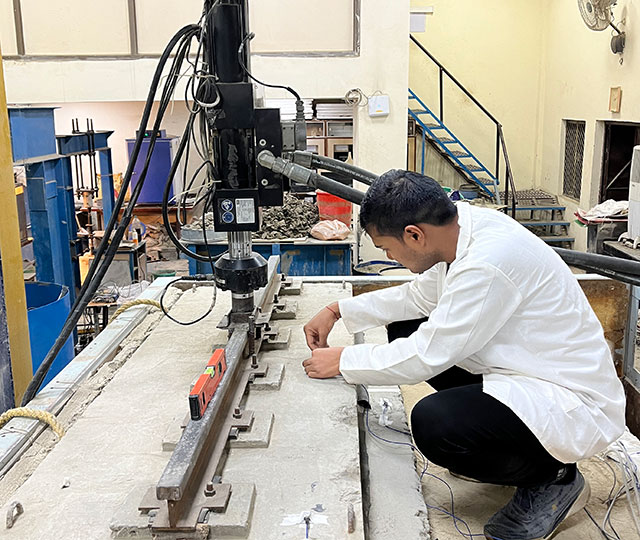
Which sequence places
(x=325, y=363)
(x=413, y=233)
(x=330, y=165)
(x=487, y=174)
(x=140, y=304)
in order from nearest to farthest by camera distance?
1. (x=413, y=233)
2. (x=325, y=363)
3. (x=330, y=165)
4. (x=140, y=304)
5. (x=487, y=174)

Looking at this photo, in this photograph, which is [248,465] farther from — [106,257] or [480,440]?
[106,257]

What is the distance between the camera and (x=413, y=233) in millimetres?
1701

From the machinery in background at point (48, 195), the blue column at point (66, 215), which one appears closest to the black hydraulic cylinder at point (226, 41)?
the machinery in background at point (48, 195)

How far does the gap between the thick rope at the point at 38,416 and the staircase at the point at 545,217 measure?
7132 millimetres

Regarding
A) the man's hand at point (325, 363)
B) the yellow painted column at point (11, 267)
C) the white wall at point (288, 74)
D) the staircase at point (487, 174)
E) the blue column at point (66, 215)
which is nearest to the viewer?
the man's hand at point (325, 363)

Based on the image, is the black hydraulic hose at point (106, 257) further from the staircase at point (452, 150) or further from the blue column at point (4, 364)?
the staircase at point (452, 150)

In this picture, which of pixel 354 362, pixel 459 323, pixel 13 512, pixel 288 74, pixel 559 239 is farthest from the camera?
pixel 559 239

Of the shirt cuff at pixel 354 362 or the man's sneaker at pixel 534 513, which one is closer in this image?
the man's sneaker at pixel 534 513

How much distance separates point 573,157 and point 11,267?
748 centimetres

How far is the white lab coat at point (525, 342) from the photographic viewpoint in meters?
1.58

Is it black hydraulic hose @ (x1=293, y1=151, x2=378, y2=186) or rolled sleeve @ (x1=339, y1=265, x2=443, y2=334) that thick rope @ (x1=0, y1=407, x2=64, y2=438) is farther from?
black hydraulic hose @ (x1=293, y1=151, x2=378, y2=186)

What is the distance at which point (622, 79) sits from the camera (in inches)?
261

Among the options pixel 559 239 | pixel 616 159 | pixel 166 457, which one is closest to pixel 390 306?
pixel 166 457

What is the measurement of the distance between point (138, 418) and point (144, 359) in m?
0.45
